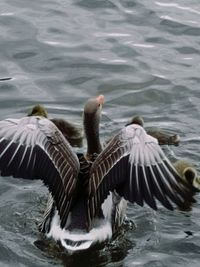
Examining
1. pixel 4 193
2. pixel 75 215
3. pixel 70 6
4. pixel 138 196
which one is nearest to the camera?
pixel 138 196

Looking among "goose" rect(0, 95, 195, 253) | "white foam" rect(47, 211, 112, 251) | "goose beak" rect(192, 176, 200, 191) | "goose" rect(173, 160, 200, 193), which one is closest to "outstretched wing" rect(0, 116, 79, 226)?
"goose" rect(0, 95, 195, 253)

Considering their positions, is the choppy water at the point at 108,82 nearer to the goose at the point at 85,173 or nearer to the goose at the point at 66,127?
the goose at the point at 85,173

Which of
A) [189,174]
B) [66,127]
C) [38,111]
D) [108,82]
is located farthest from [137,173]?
[108,82]

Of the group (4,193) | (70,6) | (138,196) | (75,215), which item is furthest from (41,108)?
(70,6)

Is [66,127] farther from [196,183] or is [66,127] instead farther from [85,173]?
[85,173]

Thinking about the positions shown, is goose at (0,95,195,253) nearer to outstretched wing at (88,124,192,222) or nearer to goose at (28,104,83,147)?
outstretched wing at (88,124,192,222)

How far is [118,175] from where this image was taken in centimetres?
827

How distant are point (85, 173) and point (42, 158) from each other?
534 millimetres

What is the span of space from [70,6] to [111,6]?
771 millimetres

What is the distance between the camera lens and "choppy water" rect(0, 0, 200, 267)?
342 inches

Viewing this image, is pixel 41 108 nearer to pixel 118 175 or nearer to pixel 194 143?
pixel 194 143

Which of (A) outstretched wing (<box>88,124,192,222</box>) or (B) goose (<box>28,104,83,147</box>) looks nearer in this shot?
(A) outstretched wing (<box>88,124,192,222</box>)

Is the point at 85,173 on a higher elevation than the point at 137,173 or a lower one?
lower

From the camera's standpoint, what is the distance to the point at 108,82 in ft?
42.8
